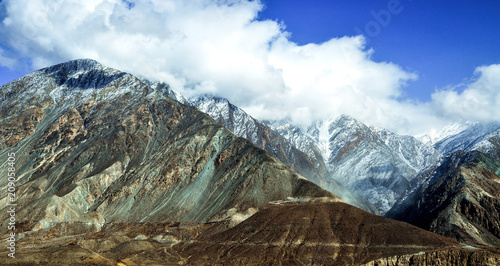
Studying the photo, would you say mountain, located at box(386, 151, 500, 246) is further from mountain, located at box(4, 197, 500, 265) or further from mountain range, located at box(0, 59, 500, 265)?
mountain, located at box(4, 197, 500, 265)

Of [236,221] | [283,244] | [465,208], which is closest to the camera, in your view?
[283,244]

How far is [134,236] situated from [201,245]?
31.8 m

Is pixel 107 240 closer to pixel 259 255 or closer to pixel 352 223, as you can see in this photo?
pixel 259 255

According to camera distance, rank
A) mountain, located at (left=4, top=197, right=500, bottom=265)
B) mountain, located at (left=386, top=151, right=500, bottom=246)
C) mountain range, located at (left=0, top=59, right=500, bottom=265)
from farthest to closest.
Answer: mountain, located at (left=386, top=151, right=500, bottom=246), mountain range, located at (left=0, top=59, right=500, bottom=265), mountain, located at (left=4, top=197, right=500, bottom=265)

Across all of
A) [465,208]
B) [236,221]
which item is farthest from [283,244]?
[465,208]

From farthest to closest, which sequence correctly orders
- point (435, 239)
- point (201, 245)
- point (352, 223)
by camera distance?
point (201, 245)
point (352, 223)
point (435, 239)

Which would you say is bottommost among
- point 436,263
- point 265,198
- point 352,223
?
point 436,263

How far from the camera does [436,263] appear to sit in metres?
91.3

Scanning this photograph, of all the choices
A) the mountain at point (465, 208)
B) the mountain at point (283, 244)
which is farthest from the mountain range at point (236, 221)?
the mountain at point (465, 208)

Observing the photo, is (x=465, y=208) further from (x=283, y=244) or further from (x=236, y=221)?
(x=236, y=221)

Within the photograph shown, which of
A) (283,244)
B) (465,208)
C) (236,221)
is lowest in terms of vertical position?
(283,244)

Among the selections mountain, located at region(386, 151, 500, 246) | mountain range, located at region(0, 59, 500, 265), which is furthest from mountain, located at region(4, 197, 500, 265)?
mountain, located at region(386, 151, 500, 246)

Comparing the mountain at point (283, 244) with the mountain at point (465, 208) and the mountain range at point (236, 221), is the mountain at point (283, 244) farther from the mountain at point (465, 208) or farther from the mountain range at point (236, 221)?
the mountain at point (465, 208)

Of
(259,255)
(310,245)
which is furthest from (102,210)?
(310,245)
